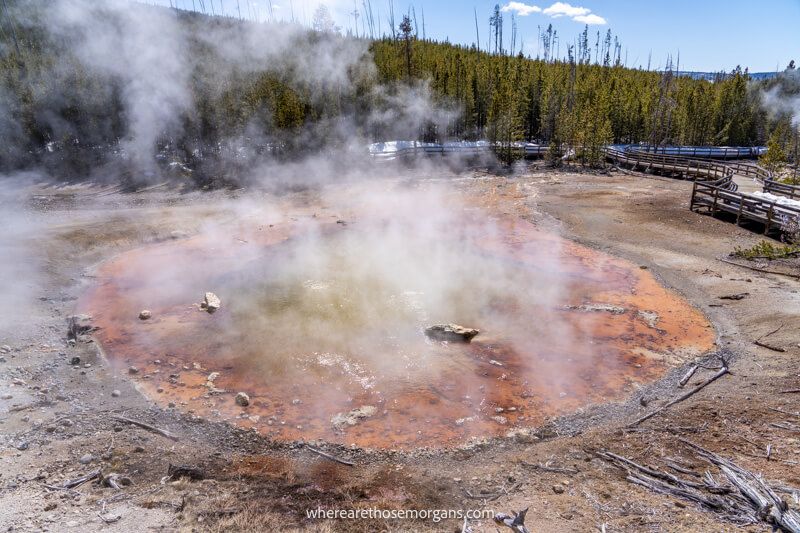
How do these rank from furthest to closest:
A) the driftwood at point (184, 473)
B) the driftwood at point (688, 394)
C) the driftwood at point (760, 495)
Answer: the driftwood at point (688, 394)
the driftwood at point (184, 473)
the driftwood at point (760, 495)

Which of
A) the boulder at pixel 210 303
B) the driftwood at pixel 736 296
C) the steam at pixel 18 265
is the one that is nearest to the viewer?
the steam at pixel 18 265

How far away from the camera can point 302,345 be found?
392 inches

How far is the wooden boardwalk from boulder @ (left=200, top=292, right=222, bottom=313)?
1832cm

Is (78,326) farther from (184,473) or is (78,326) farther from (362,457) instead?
(362,457)

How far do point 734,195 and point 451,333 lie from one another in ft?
50.8

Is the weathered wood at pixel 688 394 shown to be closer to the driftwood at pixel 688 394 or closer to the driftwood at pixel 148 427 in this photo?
the driftwood at pixel 688 394

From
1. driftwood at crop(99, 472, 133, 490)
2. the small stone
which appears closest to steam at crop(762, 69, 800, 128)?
the small stone

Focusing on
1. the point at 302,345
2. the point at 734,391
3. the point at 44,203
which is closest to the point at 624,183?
the point at 734,391

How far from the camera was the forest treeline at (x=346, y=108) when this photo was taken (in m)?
32.1

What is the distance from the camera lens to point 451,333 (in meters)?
10.1

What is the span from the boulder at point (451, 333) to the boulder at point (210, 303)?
5630 mm

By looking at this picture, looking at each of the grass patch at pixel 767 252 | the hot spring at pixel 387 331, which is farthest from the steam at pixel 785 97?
the hot spring at pixel 387 331

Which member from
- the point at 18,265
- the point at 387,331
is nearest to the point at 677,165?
the point at 387,331

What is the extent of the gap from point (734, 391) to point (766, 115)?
2342 inches
